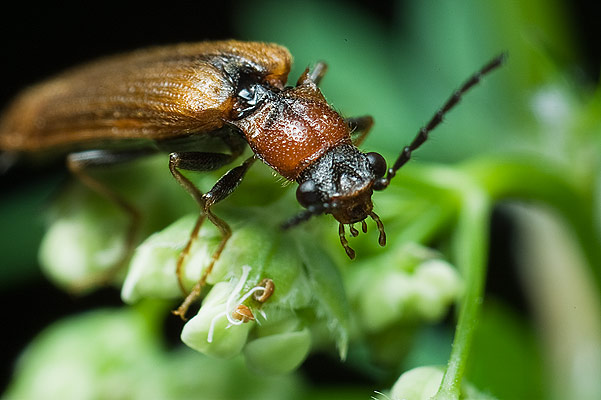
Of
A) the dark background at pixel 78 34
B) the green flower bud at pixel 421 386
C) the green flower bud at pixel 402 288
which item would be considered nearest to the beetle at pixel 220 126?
the green flower bud at pixel 402 288

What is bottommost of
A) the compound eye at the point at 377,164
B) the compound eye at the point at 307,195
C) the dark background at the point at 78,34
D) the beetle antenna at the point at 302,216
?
the dark background at the point at 78,34

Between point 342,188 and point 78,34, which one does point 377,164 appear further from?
point 78,34

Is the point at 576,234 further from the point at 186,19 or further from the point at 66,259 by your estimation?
the point at 186,19

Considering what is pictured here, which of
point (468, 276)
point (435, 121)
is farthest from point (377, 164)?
point (468, 276)

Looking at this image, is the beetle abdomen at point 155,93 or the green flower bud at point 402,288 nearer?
the green flower bud at point 402,288

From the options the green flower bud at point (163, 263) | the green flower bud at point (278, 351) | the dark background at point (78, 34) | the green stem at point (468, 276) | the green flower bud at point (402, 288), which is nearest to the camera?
the green stem at point (468, 276)

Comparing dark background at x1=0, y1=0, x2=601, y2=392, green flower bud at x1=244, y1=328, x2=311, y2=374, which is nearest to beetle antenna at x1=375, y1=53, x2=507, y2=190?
green flower bud at x1=244, y1=328, x2=311, y2=374

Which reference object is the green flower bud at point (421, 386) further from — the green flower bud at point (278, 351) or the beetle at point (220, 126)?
the beetle at point (220, 126)
